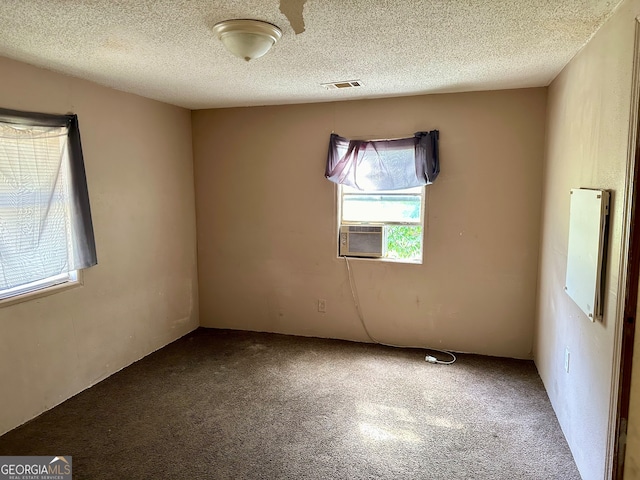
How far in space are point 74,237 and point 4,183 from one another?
568 millimetres

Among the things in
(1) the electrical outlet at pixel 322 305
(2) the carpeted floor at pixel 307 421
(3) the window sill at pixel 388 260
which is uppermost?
(3) the window sill at pixel 388 260

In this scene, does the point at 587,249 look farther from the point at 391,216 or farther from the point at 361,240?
the point at 361,240

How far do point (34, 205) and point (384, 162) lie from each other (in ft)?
8.68

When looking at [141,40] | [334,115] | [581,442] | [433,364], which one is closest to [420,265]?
[433,364]

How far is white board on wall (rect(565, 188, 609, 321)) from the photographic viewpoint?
1880 mm

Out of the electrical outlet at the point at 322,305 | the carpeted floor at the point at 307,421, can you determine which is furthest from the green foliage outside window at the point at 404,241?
the carpeted floor at the point at 307,421

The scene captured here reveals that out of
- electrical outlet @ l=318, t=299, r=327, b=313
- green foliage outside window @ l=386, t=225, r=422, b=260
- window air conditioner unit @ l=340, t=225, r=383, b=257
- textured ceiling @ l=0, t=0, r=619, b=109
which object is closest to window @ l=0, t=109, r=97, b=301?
textured ceiling @ l=0, t=0, r=619, b=109

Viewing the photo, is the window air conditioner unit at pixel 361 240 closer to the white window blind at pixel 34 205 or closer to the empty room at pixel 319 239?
the empty room at pixel 319 239

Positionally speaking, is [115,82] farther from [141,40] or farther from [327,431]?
[327,431]

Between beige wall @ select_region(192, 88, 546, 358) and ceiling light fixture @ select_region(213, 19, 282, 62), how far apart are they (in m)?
1.77

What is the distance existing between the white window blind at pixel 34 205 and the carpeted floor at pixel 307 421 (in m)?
0.97

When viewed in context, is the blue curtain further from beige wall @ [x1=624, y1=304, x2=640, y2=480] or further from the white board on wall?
beige wall @ [x1=624, y1=304, x2=640, y2=480]

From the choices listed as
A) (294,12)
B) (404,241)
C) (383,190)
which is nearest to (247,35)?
(294,12)

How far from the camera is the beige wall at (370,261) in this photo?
11.4 feet
